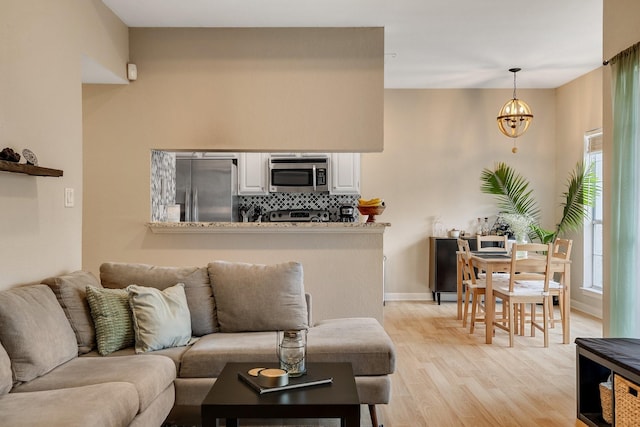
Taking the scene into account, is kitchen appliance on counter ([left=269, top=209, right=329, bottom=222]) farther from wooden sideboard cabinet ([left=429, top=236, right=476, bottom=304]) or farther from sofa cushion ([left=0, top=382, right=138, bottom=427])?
sofa cushion ([left=0, top=382, right=138, bottom=427])

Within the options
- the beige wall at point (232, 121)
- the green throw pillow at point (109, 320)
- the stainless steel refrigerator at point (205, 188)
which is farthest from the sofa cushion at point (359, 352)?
the stainless steel refrigerator at point (205, 188)

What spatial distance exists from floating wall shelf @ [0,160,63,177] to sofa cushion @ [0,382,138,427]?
43.0 inches

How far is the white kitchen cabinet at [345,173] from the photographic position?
700cm

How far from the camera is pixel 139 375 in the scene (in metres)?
2.48

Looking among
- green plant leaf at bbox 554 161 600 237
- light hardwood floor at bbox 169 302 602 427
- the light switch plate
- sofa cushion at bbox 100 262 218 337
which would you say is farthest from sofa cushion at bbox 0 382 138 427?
green plant leaf at bbox 554 161 600 237

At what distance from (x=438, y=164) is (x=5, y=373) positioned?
6072 millimetres

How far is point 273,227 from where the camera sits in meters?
4.44

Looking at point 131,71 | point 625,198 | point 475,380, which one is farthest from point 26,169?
point 625,198

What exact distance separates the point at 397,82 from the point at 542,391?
4.43 m

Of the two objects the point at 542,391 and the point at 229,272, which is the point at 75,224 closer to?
the point at 229,272

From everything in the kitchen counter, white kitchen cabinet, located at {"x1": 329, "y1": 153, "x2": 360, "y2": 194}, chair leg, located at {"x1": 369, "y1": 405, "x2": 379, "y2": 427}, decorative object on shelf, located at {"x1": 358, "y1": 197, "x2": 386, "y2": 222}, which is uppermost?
white kitchen cabinet, located at {"x1": 329, "y1": 153, "x2": 360, "y2": 194}

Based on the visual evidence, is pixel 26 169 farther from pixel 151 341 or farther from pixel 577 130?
pixel 577 130

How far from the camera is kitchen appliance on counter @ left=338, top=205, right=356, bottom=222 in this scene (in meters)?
7.17

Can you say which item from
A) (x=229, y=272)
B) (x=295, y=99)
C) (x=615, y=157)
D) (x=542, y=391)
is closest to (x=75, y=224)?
(x=229, y=272)
